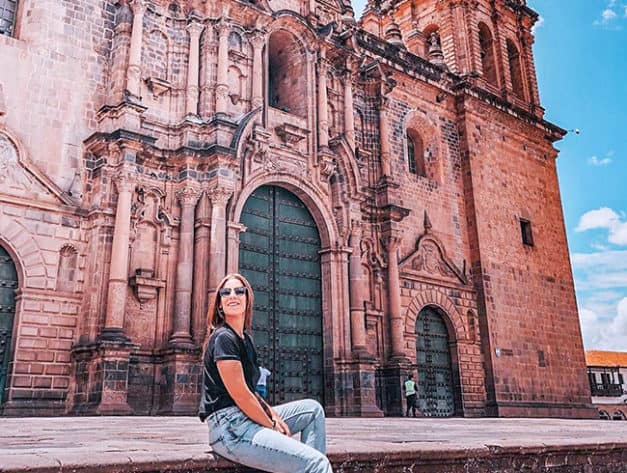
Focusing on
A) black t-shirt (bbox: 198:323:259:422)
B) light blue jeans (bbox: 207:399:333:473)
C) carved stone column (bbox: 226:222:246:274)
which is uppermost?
carved stone column (bbox: 226:222:246:274)

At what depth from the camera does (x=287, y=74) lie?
16297 millimetres

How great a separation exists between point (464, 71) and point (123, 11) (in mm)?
12051

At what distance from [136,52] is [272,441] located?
37.1 ft

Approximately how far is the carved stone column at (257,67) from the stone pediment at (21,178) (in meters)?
4.97

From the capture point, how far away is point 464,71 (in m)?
21.1

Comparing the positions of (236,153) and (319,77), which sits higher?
(319,77)

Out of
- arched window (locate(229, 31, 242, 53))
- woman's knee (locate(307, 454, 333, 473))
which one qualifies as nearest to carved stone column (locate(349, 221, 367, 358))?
arched window (locate(229, 31, 242, 53))

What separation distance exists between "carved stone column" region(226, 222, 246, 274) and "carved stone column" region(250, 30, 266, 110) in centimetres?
311

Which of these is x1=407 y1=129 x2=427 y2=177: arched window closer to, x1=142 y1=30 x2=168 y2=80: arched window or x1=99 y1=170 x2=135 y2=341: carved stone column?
x1=142 y1=30 x2=168 y2=80: arched window

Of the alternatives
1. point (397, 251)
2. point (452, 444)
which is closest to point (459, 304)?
point (397, 251)

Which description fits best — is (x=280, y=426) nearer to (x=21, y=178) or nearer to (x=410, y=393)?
(x=21, y=178)

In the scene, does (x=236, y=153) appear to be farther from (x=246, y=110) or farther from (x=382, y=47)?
→ (x=382, y=47)

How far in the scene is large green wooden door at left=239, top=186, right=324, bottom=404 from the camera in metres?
13.5

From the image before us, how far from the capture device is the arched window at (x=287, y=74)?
620 inches
